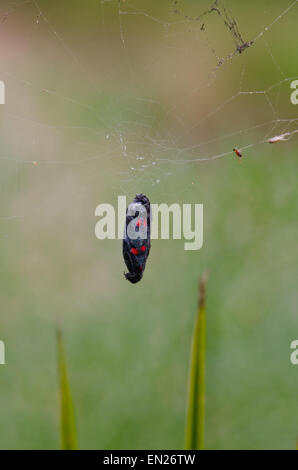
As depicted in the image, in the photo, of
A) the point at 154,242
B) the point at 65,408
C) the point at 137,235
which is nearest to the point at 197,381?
the point at 65,408

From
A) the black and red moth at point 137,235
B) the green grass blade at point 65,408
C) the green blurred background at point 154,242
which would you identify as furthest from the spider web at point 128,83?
the green grass blade at point 65,408

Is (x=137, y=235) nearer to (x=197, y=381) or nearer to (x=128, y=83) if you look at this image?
(x=197, y=381)

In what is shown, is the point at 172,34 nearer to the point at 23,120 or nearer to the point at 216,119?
the point at 216,119

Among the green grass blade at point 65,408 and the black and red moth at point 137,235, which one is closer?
the green grass blade at point 65,408

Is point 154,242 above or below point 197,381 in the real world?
above

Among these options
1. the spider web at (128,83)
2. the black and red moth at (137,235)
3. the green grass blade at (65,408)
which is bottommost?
the green grass blade at (65,408)

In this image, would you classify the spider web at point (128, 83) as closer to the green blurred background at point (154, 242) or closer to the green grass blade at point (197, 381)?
the green blurred background at point (154, 242)

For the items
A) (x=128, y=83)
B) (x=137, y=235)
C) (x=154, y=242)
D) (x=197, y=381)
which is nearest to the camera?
(x=197, y=381)
